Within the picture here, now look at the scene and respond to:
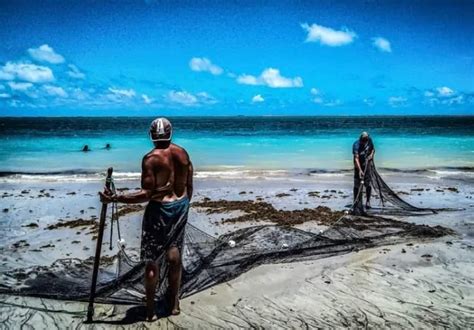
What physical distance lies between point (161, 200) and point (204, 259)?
5.05ft

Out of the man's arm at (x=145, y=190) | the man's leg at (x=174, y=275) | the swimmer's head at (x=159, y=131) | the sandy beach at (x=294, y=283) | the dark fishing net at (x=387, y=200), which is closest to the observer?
the man's arm at (x=145, y=190)

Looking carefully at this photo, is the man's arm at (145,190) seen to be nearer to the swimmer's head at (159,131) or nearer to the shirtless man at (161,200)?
the shirtless man at (161,200)

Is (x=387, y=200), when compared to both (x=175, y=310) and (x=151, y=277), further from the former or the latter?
(x=151, y=277)

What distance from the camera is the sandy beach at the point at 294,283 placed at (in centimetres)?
434

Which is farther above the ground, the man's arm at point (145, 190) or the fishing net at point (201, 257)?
the man's arm at point (145, 190)

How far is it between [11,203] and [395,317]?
9.45m

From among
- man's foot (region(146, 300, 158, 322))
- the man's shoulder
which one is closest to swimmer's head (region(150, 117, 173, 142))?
the man's shoulder

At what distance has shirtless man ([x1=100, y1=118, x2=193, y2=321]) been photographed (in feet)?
12.9

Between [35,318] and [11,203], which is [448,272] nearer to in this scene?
[35,318]

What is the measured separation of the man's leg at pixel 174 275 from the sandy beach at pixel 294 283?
137mm

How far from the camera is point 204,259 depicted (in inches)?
208

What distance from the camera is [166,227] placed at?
4.06 meters

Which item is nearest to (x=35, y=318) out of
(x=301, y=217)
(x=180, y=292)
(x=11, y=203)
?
(x=180, y=292)

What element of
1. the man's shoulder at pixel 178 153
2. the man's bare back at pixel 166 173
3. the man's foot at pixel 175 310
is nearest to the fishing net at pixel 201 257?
the man's foot at pixel 175 310
